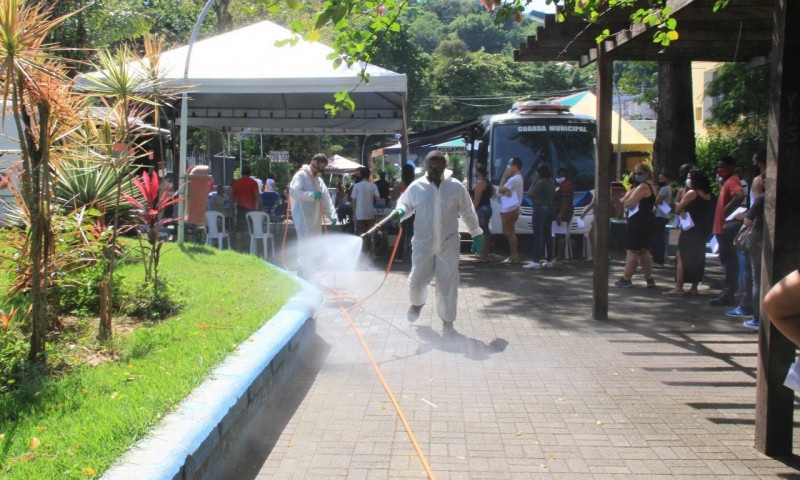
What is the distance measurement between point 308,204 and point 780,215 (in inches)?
290

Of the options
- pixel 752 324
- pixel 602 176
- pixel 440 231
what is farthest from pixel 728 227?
pixel 440 231

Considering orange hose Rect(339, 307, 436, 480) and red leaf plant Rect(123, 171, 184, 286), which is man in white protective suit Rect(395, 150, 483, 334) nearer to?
orange hose Rect(339, 307, 436, 480)

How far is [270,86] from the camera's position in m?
13.5

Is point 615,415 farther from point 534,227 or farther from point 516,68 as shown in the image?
point 516,68

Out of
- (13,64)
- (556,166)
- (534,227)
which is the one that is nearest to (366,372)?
(13,64)

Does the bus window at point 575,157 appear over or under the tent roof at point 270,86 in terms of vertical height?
under

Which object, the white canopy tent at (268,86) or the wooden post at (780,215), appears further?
the white canopy tent at (268,86)

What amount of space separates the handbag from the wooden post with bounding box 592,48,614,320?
1460 millimetres

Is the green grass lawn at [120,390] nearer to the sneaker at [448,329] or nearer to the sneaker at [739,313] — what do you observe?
the sneaker at [448,329]

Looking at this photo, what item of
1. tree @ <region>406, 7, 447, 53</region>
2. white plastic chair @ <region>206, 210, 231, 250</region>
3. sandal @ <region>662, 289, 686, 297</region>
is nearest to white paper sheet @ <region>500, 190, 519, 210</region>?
sandal @ <region>662, 289, 686, 297</region>

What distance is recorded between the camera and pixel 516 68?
6128 cm

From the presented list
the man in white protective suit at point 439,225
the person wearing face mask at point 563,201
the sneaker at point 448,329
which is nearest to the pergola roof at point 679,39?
the man in white protective suit at point 439,225

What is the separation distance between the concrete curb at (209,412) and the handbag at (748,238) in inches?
202

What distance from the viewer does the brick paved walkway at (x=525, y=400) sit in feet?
14.8
